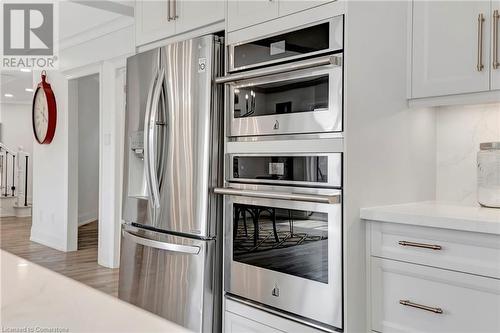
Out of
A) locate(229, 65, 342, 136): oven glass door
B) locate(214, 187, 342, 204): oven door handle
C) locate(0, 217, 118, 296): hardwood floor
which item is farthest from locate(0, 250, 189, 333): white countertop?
locate(0, 217, 118, 296): hardwood floor

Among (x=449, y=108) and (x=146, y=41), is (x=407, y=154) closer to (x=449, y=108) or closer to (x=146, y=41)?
(x=449, y=108)

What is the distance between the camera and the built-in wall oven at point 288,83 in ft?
6.22

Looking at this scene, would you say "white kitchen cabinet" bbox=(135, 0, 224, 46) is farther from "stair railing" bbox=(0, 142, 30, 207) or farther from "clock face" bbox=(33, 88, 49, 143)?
"stair railing" bbox=(0, 142, 30, 207)

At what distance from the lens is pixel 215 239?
2.38 m

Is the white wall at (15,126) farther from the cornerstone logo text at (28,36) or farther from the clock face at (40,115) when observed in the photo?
the clock face at (40,115)

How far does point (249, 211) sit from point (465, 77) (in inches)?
43.5

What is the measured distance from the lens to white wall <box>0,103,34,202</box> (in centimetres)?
1145

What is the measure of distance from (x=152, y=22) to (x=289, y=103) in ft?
4.17

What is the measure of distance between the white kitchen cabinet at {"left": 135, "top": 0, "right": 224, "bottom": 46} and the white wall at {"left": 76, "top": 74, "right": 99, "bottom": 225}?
4.69 meters

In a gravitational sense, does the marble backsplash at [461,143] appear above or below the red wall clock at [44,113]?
below

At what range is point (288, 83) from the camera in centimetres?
208

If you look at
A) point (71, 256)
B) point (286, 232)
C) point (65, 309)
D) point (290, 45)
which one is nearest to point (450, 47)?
point (290, 45)

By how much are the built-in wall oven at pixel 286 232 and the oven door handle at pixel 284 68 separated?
0.35 meters

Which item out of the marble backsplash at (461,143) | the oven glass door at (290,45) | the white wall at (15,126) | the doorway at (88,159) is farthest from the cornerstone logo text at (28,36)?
the white wall at (15,126)
